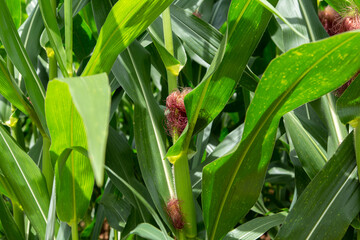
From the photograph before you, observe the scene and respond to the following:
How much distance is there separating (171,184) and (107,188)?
24 centimetres

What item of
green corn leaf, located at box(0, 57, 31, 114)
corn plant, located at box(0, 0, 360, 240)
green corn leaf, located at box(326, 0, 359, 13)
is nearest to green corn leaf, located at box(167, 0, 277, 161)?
corn plant, located at box(0, 0, 360, 240)

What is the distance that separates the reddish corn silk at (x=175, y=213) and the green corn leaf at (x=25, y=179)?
0.18 metres

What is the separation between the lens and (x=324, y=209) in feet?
1.91

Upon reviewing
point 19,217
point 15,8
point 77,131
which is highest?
point 15,8

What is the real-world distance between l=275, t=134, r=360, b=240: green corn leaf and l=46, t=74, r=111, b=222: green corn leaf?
28cm

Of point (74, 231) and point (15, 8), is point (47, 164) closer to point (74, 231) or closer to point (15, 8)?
point (74, 231)

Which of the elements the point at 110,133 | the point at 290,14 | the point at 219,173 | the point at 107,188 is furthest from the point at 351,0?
the point at 107,188

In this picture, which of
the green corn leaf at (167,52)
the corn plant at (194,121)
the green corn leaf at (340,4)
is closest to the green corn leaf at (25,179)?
the corn plant at (194,121)

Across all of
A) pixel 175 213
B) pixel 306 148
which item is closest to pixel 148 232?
pixel 175 213

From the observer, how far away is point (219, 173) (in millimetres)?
548

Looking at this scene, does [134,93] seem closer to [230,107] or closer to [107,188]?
[107,188]

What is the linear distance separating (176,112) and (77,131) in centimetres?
A: 13

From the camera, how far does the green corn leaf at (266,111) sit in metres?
0.45

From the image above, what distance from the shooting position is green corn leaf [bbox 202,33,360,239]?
0.45 meters
